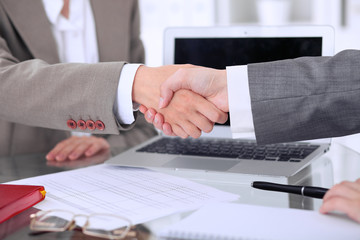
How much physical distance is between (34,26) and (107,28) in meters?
0.28

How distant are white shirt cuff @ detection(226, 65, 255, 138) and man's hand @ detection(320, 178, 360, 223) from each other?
31cm

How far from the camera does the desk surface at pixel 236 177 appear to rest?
755 mm

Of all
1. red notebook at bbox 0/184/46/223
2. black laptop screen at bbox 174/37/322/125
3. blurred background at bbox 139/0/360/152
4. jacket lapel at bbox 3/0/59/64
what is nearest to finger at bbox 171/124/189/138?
black laptop screen at bbox 174/37/322/125

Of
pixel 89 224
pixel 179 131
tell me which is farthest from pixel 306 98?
pixel 89 224

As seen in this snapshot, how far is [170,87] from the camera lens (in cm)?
116

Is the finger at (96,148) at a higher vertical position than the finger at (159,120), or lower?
lower

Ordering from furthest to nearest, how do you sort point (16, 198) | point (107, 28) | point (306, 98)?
point (107, 28) < point (306, 98) < point (16, 198)

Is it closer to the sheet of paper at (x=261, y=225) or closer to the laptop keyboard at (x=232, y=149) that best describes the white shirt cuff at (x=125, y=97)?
the laptop keyboard at (x=232, y=149)

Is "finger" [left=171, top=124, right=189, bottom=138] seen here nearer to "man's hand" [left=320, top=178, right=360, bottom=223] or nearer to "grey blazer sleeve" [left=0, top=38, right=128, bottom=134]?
"grey blazer sleeve" [left=0, top=38, right=128, bottom=134]

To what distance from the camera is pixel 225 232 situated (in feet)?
2.16

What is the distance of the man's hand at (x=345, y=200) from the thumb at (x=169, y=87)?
0.51 m

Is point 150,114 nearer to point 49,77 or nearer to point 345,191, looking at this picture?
point 49,77

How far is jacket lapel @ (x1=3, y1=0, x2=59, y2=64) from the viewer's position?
1463mm

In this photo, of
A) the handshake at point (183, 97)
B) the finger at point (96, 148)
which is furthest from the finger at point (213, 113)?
the finger at point (96, 148)
